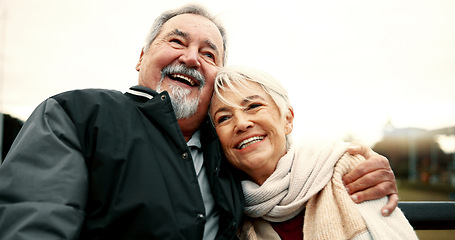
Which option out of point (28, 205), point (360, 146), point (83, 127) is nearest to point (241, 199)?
point (360, 146)

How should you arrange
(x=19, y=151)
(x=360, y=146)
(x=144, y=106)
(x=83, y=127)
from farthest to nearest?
1. (x=360, y=146)
2. (x=144, y=106)
3. (x=83, y=127)
4. (x=19, y=151)

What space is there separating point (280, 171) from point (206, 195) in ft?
1.74

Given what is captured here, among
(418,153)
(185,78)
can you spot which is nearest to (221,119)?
(185,78)

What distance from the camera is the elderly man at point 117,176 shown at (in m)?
1.50

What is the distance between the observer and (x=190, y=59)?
8.38 feet

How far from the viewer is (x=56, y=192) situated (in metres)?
1.54

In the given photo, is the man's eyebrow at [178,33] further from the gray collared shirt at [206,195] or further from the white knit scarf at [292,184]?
the white knit scarf at [292,184]

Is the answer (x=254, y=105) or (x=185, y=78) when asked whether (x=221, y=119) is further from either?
(x=185, y=78)

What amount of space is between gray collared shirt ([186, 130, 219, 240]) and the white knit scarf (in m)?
0.25

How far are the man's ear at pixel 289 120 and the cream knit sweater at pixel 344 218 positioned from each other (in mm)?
474

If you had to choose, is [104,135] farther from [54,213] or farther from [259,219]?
[259,219]

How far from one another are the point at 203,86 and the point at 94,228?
1.31 meters

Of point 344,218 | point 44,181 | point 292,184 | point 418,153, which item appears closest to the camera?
point 44,181

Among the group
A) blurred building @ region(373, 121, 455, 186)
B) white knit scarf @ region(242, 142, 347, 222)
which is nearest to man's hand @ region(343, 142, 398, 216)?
white knit scarf @ region(242, 142, 347, 222)
